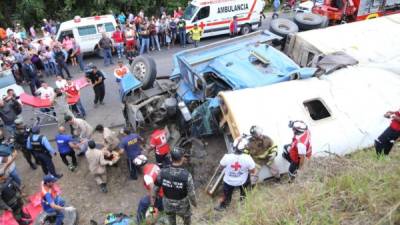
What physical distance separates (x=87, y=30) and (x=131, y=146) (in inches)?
347

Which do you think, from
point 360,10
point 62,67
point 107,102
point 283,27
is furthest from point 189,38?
point 360,10

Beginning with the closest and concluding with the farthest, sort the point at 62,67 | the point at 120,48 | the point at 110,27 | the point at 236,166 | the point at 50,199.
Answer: the point at 236,166, the point at 50,199, the point at 62,67, the point at 120,48, the point at 110,27

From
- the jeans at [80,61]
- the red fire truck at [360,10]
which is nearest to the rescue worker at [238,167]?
the jeans at [80,61]

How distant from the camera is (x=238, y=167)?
221 inches

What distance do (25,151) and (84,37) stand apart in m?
7.47

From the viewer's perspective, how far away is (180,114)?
8289 mm

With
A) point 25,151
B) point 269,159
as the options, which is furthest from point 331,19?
point 25,151

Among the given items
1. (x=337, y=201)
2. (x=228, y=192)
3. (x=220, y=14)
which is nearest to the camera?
(x=337, y=201)

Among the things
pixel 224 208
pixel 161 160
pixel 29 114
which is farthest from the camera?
pixel 29 114

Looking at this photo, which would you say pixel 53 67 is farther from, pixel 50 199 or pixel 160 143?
pixel 50 199

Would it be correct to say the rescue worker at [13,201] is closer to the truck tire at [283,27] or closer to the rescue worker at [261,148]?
the rescue worker at [261,148]

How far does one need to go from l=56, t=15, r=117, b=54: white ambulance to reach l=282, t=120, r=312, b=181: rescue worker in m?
11.0

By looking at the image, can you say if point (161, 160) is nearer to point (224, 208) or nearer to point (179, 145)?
point (179, 145)

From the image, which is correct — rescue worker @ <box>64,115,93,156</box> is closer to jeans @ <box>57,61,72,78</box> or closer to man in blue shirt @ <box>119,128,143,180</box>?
man in blue shirt @ <box>119,128,143,180</box>
